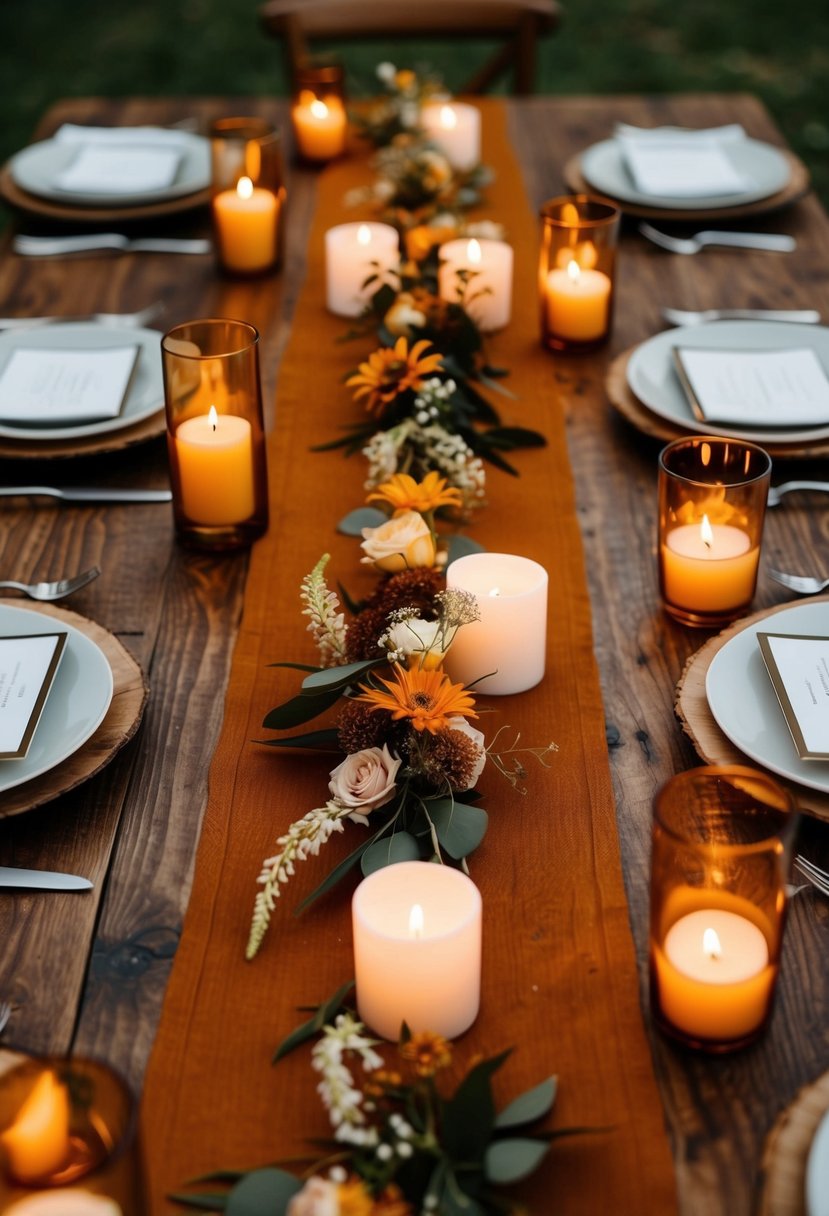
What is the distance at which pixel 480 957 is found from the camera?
0.83 metres

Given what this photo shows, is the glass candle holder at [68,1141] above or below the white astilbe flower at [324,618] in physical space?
above

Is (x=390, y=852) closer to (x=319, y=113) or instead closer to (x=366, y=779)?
(x=366, y=779)

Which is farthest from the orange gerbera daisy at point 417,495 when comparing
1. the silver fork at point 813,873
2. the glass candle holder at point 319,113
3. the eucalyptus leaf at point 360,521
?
the glass candle holder at point 319,113

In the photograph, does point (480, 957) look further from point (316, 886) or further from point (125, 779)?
point (125, 779)

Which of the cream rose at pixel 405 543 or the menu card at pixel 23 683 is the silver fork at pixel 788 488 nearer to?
the cream rose at pixel 405 543

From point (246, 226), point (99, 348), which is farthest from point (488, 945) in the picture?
point (246, 226)

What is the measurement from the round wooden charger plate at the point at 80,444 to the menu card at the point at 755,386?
24.0 inches

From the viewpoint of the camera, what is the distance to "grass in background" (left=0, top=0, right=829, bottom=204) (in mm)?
5215

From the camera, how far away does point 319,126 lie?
92.0 inches

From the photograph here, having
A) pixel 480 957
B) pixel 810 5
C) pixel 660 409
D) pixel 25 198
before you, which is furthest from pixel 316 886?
pixel 810 5

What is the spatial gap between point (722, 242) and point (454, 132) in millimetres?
512

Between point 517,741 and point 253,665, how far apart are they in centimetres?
25

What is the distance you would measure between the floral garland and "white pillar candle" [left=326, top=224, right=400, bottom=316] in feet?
1.42

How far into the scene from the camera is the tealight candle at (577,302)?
1729 millimetres
